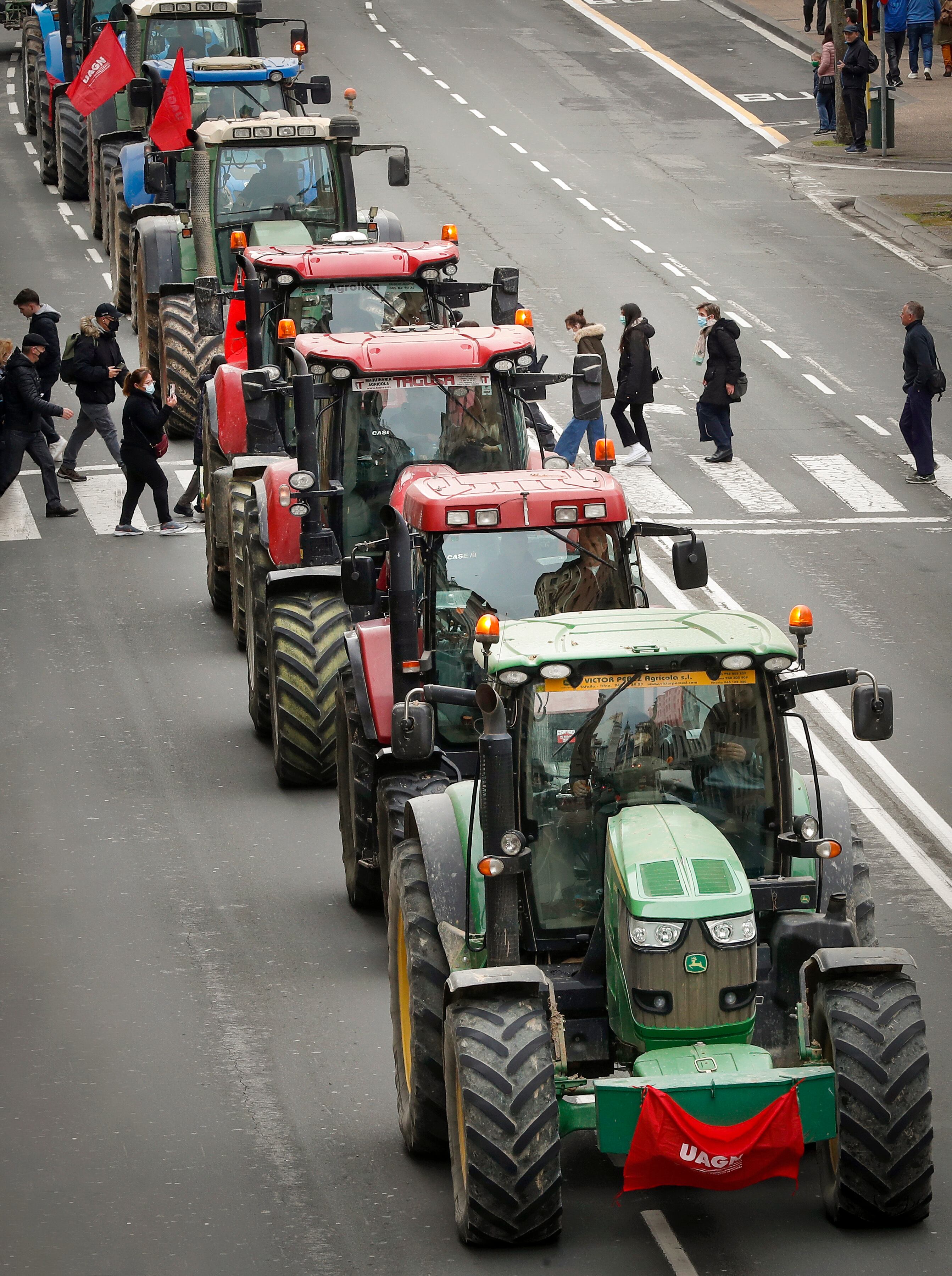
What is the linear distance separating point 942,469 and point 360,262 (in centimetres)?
790

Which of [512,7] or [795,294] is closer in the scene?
[795,294]

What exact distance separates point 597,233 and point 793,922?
76.1 feet

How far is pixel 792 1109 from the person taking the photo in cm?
800

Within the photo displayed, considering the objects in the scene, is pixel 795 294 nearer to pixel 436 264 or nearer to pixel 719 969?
pixel 436 264

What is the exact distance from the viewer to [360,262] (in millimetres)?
17031

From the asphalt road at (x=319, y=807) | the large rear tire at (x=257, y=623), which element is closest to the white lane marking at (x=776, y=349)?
the asphalt road at (x=319, y=807)

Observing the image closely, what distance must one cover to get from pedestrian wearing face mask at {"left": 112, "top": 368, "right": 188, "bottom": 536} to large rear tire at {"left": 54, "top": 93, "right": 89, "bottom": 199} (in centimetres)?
1282

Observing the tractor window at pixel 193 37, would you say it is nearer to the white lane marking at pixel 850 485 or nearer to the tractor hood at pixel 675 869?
the white lane marking at pixel 850 485

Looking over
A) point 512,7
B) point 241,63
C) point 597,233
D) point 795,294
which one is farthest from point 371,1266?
point 512,7

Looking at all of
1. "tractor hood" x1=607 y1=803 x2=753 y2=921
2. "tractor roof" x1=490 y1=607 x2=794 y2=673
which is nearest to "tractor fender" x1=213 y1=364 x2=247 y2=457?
"tractor roof" x1=490 y1=607 x2=794 y2=673

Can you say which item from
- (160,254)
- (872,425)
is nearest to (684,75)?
(872,425)

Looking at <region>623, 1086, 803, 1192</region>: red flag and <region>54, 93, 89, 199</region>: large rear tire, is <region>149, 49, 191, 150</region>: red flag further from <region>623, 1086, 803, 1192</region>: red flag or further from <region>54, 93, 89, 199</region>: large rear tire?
<region>623, 1086, 803, 1192</region>: red flag

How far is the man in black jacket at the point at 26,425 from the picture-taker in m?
20.6

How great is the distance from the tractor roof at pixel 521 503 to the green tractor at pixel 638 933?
1765 mm
